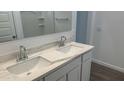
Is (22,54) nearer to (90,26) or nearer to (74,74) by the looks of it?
(74,74)

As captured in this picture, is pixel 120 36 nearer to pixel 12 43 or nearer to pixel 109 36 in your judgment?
pixel 109 36

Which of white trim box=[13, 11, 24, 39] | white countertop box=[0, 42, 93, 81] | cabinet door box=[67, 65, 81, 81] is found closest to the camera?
white countertop box=[0, 42, 93, 81]

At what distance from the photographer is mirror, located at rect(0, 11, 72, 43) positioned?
1138 mm

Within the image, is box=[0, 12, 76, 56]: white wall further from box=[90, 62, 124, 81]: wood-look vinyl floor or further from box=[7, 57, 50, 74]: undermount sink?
box=[90, 62, 124, 81]: wood-look vinyl floor

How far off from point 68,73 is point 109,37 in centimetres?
157

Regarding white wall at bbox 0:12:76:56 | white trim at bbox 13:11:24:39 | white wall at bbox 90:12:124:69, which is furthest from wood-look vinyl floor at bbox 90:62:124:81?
white trim at bbox 13:11:24:39

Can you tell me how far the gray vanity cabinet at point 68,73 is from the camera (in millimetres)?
1095

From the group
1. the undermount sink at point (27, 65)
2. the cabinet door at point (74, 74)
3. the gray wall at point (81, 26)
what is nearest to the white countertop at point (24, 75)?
the undermount sink at point (27, 65)

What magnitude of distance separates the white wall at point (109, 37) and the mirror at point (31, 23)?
0.95 meters

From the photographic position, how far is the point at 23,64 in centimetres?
116

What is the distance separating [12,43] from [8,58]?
0.18 metres

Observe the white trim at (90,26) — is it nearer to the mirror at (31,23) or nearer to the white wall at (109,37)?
the white wall at (109,37)

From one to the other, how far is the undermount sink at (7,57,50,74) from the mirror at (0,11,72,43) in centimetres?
31

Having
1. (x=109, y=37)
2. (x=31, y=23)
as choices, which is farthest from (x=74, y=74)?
(x=109, y=37)
